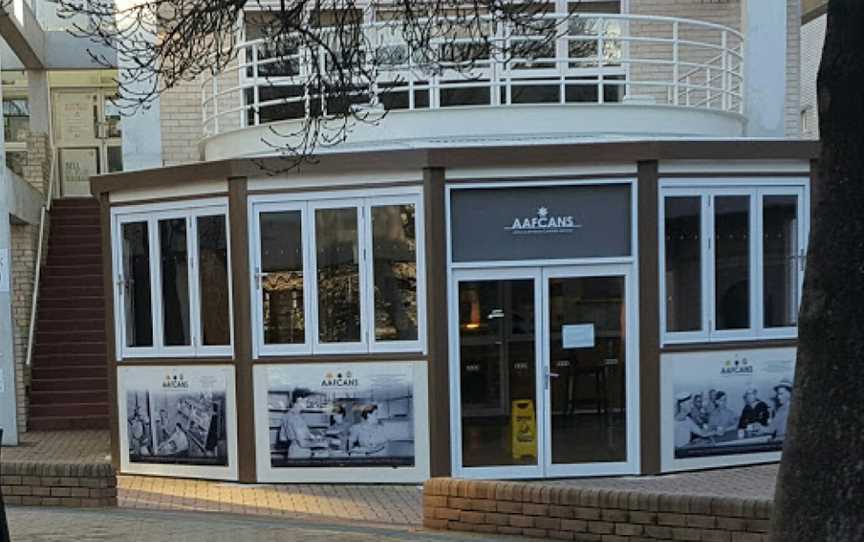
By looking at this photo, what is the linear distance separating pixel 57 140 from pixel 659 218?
15.8 m

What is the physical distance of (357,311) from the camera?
936cm

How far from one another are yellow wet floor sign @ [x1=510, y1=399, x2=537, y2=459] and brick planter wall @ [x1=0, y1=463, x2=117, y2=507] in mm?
3785

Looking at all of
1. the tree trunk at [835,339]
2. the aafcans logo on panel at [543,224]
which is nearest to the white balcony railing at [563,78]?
the aafcans logo on panel at [543,224]

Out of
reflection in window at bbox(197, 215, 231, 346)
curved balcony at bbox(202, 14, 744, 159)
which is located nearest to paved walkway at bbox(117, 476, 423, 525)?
reflection in window at bbox(197, 215, 231, 346)

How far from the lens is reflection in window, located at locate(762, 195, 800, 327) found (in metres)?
9.66

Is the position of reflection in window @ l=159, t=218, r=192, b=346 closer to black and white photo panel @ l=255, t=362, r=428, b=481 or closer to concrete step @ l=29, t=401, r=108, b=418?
black and white photo panel @ l=255, t=362, r=428, b=481

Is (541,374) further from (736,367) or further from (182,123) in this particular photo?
(182,123)

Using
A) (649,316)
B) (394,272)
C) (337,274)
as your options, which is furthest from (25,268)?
(649,316)

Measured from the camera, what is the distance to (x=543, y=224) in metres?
9.22

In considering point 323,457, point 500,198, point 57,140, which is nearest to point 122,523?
point 323,457

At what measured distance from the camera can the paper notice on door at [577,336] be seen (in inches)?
365

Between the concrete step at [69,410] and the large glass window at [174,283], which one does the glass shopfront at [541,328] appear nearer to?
the large glass window at [174,283]

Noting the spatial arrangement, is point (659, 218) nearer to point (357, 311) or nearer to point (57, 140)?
point (357, 311)

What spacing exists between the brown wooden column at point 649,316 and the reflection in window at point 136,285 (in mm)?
5234
